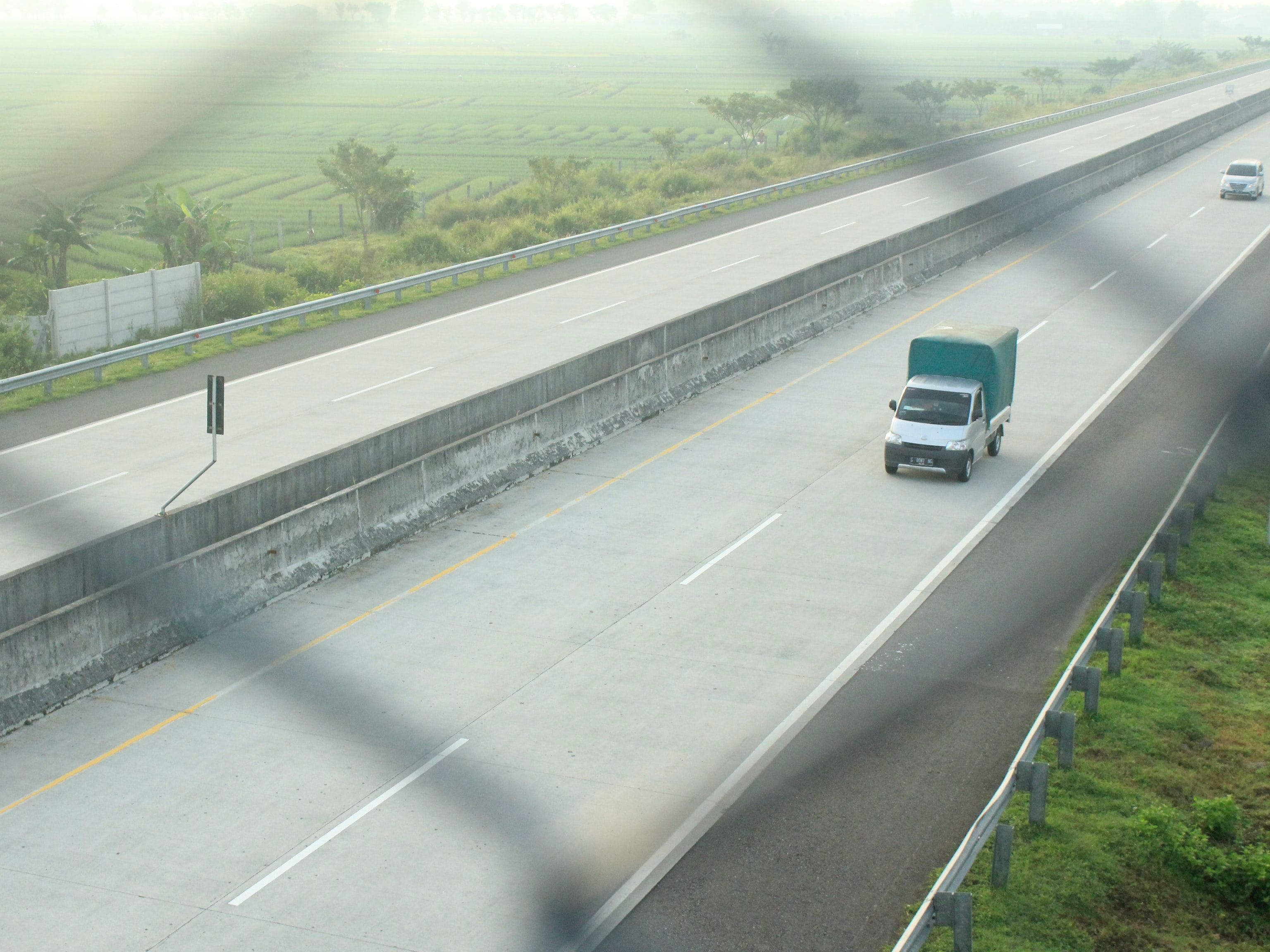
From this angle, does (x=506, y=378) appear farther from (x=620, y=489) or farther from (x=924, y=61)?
(x=924, y=61)

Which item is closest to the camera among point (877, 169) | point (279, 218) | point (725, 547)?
point (725, 547)

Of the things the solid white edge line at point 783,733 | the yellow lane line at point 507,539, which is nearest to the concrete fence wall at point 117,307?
the yellow lane line at point 507,539

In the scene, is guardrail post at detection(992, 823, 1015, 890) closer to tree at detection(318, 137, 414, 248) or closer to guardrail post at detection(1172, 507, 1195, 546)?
guardrail post at detection(1172, 507, 1195, 546)

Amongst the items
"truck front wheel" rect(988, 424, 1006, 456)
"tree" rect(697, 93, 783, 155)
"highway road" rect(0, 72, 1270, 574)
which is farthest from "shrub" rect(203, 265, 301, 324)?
"tree" rect(697, 93, 783, 155)

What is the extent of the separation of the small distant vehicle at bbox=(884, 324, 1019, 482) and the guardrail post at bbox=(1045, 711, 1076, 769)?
40.2 feet

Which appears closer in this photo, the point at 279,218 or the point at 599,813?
the point at 599,813

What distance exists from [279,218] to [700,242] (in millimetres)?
16921

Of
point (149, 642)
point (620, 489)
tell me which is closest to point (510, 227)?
point (620, 489)

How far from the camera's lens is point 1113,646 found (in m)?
16.7

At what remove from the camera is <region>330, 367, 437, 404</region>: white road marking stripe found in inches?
1275

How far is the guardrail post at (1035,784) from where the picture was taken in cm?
1259

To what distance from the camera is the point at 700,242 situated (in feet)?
185

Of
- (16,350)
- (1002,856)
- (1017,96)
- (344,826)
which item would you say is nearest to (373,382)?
(16,350)

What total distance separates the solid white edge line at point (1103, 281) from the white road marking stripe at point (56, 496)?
32970 millimetres
